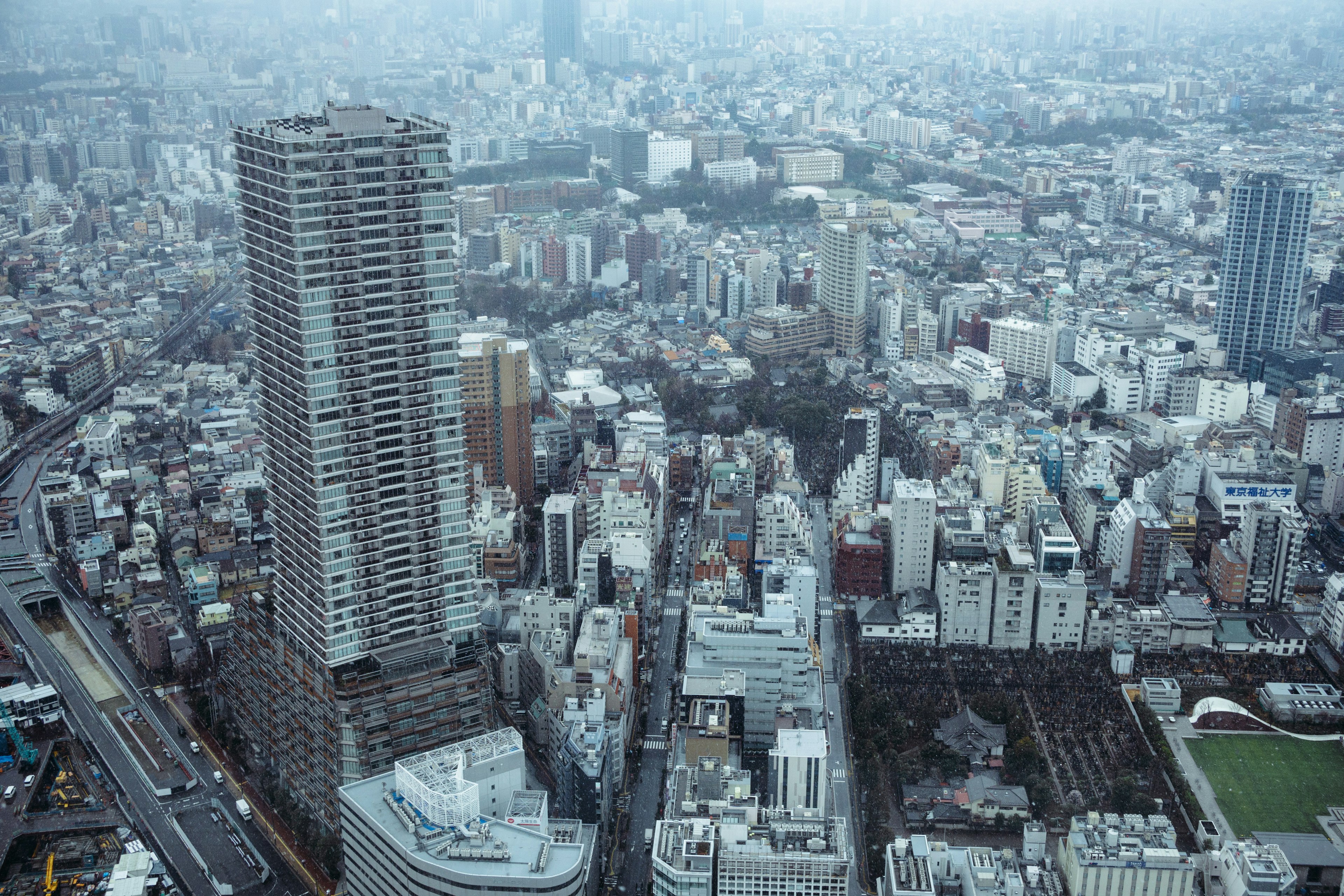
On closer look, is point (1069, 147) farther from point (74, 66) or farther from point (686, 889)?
point (686, 889)

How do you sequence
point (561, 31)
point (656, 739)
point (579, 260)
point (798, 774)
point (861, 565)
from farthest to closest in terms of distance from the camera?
1. point (561, 31)
2. point (579, 260)
3. point (861, 565)
4. point (656, 739)
5. point (798, 774)

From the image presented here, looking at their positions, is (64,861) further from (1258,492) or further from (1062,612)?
(1258,492)

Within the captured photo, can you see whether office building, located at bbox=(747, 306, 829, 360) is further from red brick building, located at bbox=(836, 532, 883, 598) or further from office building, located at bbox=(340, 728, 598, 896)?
office building, located at bbox=(340, 728, 598, 896)

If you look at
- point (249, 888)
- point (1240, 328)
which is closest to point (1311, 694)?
point (249, 888)

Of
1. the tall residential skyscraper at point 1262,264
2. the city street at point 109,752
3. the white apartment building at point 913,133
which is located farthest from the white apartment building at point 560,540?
the white apartment building at point 913,133

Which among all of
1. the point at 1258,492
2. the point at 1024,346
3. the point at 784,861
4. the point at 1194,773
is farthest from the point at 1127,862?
the point at 1024,346
